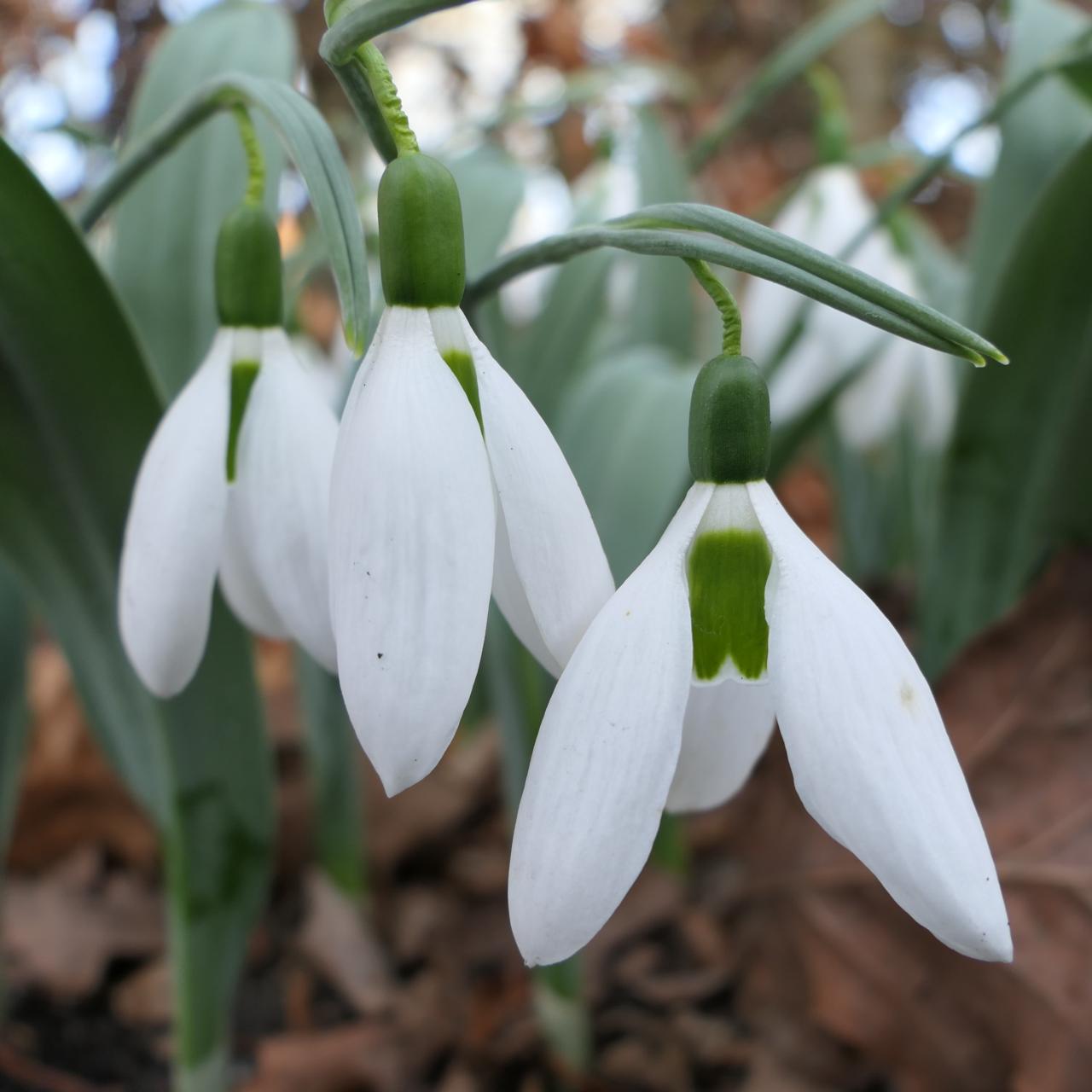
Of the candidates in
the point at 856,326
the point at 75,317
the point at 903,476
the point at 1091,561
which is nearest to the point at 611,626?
the point at 75,317

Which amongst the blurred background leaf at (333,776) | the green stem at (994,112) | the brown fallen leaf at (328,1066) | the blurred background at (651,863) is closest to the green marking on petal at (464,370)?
the blurred background at (651,863)

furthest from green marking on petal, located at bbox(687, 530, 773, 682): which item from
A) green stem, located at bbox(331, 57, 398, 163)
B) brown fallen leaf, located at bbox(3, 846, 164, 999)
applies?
brown fallen leaf, located at bbox(3, 846, 164, 999)

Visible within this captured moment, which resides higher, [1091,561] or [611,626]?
[611,626]

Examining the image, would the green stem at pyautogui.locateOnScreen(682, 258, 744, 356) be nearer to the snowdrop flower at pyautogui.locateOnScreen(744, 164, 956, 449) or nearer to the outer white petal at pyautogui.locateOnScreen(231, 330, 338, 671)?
the outer white petal at pyautogui.locateOnScreen(231, 330, 338, 671)

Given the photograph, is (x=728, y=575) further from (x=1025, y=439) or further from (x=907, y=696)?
(x=1025, y=439)

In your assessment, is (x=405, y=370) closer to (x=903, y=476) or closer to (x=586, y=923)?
(x=586, y=923)

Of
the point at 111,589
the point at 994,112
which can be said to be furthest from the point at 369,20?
the point at 994,112

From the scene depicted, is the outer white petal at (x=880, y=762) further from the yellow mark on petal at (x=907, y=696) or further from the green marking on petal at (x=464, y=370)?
the green marking on petal at (x=464, y=370)
